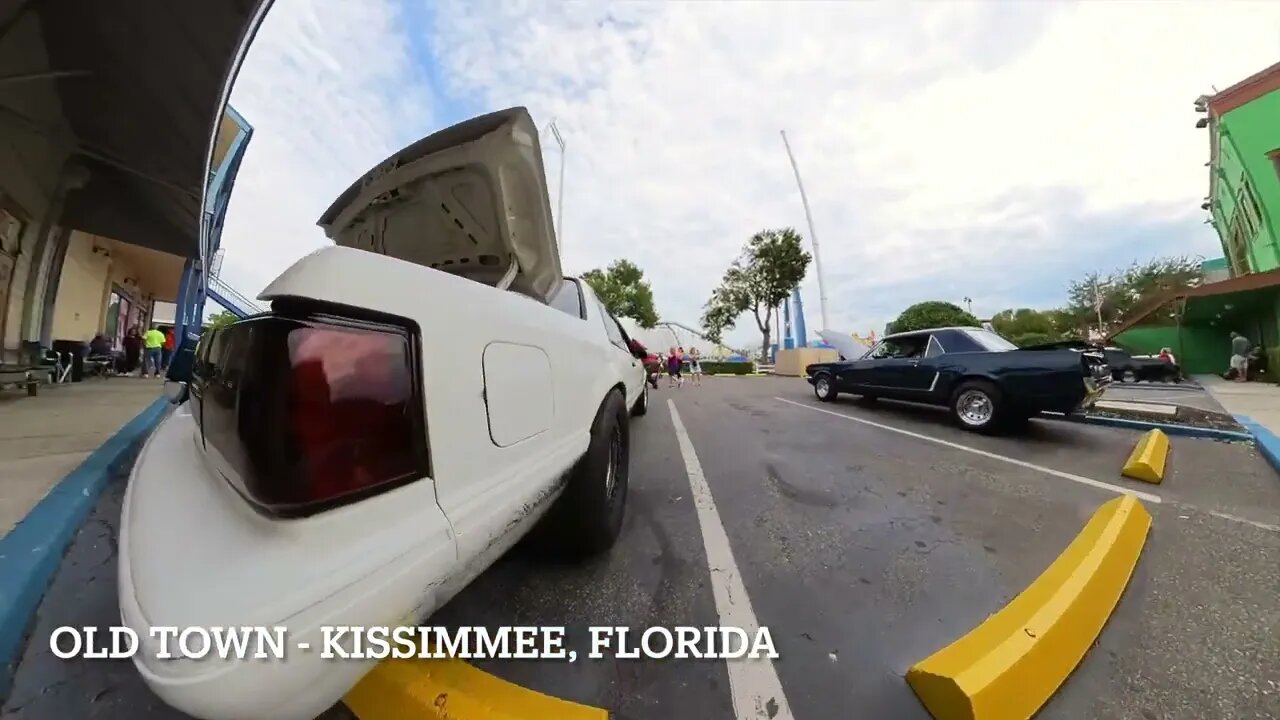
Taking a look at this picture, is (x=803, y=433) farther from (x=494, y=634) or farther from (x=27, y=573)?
(x=27, y=573)

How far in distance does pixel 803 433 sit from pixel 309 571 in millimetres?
5169

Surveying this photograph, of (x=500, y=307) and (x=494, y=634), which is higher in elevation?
(x=500, y=307)

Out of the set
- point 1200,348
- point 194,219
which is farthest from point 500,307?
point 1200,348

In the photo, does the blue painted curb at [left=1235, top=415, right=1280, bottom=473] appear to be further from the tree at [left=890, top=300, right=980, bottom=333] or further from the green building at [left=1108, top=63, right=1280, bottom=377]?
the tree at [left=890, top=300, right=980, bottom=333]

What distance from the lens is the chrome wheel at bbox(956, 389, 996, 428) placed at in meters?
5.54

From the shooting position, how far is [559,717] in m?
1.12

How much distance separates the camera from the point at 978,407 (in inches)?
224

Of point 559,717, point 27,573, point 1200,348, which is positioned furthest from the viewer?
point 1200,348

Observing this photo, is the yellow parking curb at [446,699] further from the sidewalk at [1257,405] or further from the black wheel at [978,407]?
the sidewalk at [1257,405]

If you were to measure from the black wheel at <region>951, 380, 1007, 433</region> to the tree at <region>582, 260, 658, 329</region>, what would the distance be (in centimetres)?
3510

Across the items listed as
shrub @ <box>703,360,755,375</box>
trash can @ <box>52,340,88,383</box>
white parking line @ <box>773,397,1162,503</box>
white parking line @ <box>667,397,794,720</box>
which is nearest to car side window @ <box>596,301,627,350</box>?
white parking line @ <box>667,397,794,720</box>

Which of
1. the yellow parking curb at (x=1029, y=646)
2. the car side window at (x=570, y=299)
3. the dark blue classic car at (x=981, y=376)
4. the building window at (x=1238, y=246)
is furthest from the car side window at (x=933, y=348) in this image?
the building window at (x=1238, y=246)

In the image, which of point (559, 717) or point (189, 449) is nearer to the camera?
point (559, 717)

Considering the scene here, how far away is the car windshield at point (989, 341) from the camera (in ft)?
19.4
